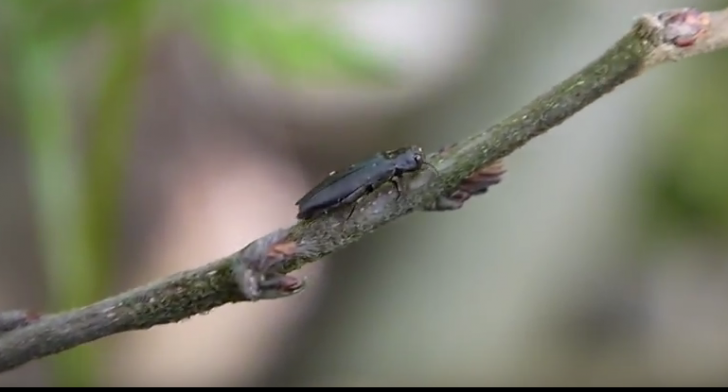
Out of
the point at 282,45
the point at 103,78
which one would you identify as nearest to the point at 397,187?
the point at 282,45

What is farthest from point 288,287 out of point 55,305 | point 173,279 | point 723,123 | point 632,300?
point 723,123

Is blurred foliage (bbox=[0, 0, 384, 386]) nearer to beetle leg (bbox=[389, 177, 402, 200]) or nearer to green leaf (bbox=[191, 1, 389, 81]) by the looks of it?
green leaf (bbox=[191, 1, 389, 81])

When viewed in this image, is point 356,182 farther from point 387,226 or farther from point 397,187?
point 387,226

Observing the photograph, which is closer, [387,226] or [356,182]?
[356,182]

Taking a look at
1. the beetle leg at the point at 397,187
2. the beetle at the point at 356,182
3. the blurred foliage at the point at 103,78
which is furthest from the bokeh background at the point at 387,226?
the beetle leg at the point at 397,187

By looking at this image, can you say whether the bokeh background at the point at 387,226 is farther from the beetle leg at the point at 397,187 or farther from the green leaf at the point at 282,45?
the beetle leg at the point at 397,187

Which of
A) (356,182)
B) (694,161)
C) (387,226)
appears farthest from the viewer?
(387,226)

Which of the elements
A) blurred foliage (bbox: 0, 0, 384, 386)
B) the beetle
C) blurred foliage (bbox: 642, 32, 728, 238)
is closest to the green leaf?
blurred foliage (bbox: 0, 0, 384, 386)
